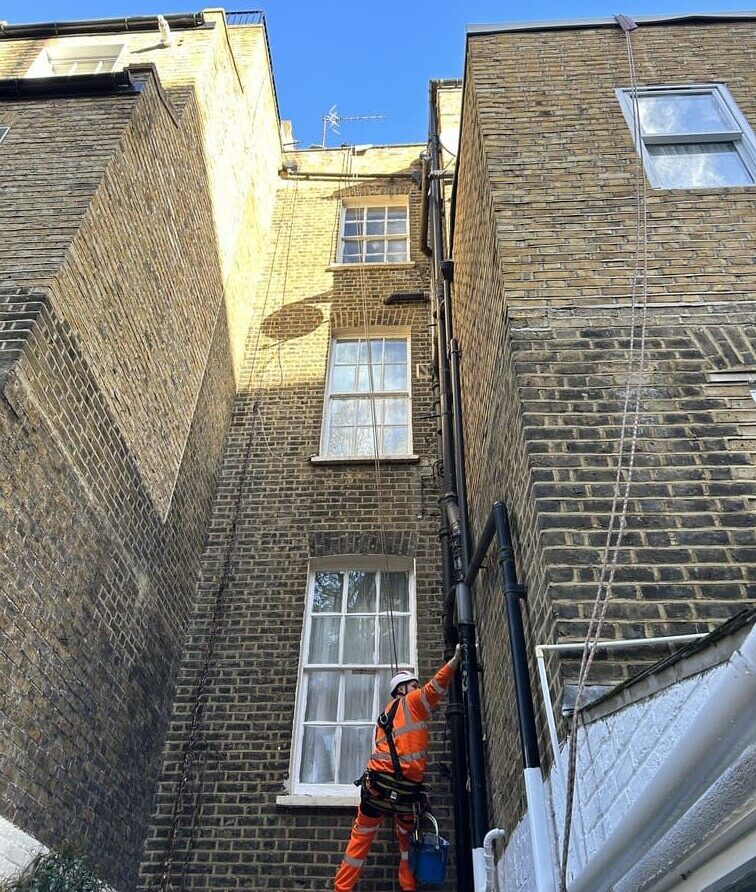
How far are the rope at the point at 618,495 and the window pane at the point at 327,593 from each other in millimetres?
4805

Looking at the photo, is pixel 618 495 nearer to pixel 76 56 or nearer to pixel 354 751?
pixel 354 751

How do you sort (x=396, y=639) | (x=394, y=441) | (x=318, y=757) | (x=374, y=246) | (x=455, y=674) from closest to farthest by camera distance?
1. (x=455, y=674)
2. (x=318, y=757)
3. (x=396, y=639)
4. (x=394, y=441)
5. (x=374, y=246)

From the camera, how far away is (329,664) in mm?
7852

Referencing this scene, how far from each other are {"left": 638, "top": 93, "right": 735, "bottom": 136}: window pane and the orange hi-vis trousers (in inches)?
256

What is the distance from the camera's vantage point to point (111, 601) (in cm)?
626

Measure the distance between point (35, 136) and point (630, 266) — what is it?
6169 mm

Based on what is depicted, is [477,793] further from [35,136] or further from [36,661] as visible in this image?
→ [35,136]

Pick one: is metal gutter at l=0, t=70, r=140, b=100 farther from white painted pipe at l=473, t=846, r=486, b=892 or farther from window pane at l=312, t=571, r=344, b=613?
white painted pipe at l=473, t=846, r=486, b=892

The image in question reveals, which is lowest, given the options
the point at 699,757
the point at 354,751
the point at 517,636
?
the point at 699,757

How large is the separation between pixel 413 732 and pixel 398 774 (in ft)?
1.10

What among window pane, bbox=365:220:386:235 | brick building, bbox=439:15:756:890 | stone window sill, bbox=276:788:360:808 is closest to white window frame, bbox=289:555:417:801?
stone window sill, bbox=276:788:360:808

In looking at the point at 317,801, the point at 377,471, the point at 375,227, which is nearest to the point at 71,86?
the point at 377,471

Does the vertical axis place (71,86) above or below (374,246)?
below

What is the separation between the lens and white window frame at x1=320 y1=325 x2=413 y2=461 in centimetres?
956
